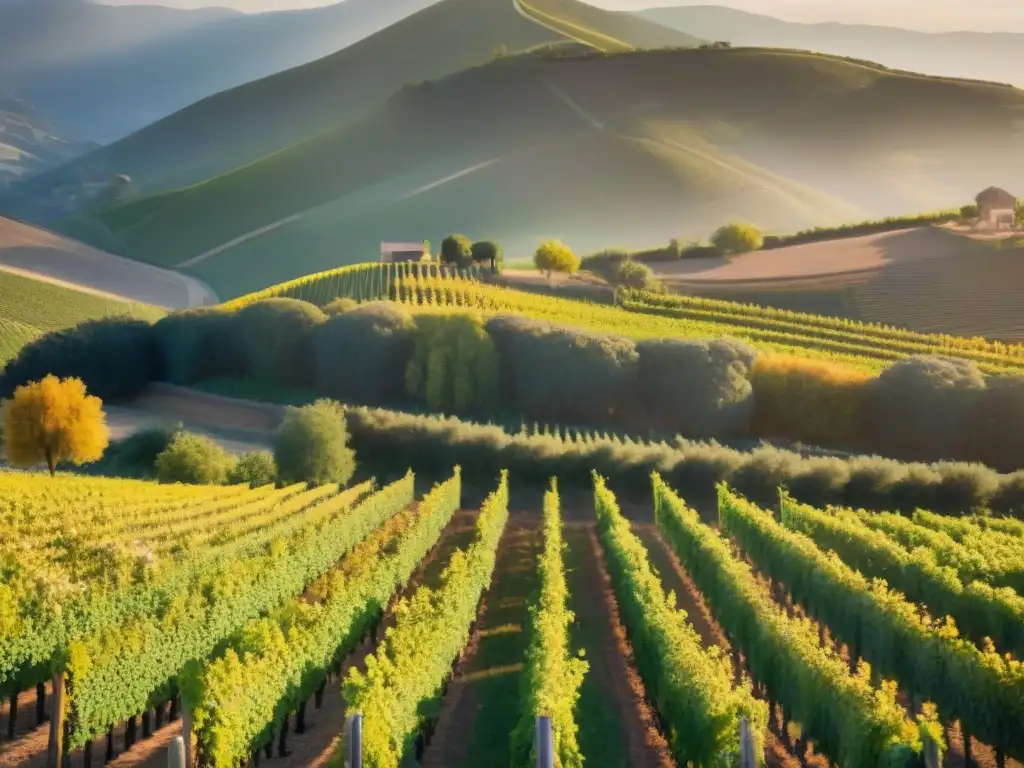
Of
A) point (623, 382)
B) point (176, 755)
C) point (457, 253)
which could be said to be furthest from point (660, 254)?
point (176, 755)

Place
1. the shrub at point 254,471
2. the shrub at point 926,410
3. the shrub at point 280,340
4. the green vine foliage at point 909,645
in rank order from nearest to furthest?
the green vine foliage at point 909,645 < the shrub at point 254,471 < the shrub at point 926,410 < the shrub at point 280,340

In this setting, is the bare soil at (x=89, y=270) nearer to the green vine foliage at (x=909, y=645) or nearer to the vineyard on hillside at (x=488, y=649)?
the vineyard on hillside at (x=488, y=649)

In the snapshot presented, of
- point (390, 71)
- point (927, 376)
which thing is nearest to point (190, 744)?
point (927, 376)

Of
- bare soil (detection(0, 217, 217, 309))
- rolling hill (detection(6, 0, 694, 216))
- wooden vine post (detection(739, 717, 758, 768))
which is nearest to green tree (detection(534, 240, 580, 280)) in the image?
bare soil (detection(0, 217, 217, 309))

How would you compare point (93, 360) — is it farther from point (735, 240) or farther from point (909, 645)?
point (909, 645)

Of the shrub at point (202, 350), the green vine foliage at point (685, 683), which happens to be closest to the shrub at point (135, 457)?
the shrub at point (202, 350)

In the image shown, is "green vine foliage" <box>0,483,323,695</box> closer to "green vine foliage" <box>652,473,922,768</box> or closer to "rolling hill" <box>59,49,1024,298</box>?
"green vine foliage" <box>652,473,922,768</box>
